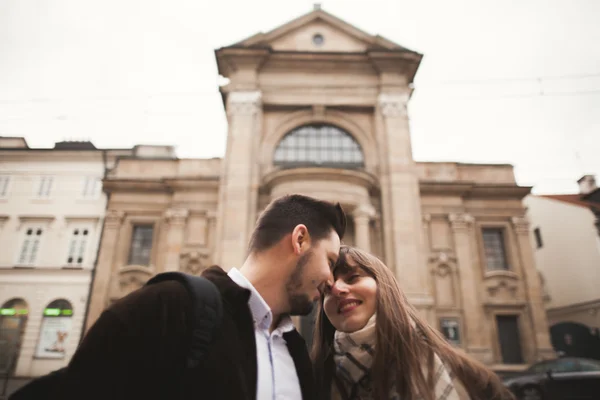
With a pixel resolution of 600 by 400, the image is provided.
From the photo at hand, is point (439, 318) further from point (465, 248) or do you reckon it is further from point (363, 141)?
point (363, 141)

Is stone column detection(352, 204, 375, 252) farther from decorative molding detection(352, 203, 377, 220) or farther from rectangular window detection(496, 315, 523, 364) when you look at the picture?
rectangular window detection(496, 315, 523, 364)

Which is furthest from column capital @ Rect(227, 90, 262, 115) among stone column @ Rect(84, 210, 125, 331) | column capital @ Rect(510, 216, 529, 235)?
column capital @ Rect(510, 216, 529, 235)

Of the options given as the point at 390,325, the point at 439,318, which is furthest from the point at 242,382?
the point at 439,318

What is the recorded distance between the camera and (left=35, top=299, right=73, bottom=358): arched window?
16.8 m

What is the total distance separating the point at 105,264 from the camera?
1714 cm

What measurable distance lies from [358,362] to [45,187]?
2186cm

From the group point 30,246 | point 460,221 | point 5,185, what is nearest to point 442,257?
point 460,221

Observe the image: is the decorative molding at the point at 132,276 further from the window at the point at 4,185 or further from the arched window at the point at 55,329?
the window at the point at 4,185

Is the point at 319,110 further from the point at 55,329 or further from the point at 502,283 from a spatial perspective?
the point at 55,329

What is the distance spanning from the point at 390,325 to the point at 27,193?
72.6ft

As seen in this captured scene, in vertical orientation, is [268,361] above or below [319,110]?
below

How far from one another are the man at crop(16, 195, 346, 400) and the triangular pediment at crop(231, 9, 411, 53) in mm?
18190

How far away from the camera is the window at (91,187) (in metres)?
19.2

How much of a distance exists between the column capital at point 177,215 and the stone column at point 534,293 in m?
15.8
